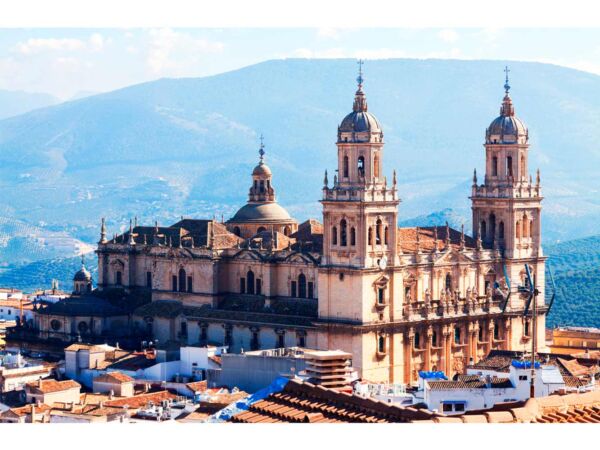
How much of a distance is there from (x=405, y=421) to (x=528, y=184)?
41131 millimetres

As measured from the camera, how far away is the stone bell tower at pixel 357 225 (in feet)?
195

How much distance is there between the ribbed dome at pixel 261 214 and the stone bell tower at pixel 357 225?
9.69 metres

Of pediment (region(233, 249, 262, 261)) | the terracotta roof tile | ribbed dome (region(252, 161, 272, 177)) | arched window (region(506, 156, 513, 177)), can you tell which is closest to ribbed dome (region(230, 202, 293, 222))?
ribbed dome (region(252, 161, 272, 177))

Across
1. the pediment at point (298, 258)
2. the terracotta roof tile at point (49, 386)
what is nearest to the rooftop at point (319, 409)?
the terracotta roof tile at point (49, 386)

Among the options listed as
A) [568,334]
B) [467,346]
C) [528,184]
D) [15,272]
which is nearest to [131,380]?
[467,346]

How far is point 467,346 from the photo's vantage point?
64.2 m

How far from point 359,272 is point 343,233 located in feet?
5.02

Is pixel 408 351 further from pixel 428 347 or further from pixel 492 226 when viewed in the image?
pixel 492 226

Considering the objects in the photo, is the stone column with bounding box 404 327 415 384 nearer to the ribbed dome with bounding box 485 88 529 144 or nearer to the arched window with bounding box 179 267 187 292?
the ribbed dome with bounding box 485 88 529 144

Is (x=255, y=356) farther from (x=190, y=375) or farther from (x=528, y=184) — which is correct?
(x=528, y=184)

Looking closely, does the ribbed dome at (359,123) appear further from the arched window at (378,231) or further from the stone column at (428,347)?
the stone column at (428,347)

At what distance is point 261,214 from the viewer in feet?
229

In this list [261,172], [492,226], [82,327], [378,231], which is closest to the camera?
[378,231]

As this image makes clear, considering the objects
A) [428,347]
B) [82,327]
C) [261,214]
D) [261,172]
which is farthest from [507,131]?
[82,327]
